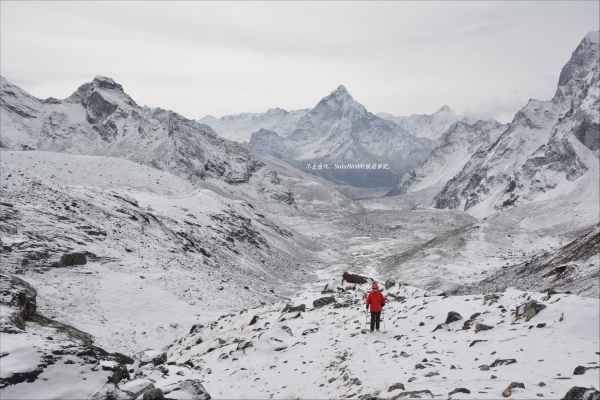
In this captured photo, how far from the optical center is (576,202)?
195625mm

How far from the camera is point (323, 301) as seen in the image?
25.6 meters

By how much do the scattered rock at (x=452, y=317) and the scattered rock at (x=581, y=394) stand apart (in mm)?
7400

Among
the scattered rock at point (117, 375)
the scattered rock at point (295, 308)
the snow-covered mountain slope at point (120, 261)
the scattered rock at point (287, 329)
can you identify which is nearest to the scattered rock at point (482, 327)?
the scattered rock at point (287, 329)

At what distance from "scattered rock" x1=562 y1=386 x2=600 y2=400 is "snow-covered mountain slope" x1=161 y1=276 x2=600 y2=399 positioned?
1.08 ft

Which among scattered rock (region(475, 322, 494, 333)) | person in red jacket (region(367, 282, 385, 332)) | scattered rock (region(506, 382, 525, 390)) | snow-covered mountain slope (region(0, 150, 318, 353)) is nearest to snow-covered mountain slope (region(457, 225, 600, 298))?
scattered rock (region(475, 322, 494, 333))

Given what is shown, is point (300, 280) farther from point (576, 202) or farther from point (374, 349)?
point (576, 202)

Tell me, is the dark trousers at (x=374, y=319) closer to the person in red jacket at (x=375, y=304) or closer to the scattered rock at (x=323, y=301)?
the person in red jacket at (x=375, y=304)

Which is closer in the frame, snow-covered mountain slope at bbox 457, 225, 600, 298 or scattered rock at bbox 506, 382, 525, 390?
scattered rock at bbox 506, 382, 525, 390

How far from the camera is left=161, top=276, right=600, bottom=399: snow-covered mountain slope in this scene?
34.1ft

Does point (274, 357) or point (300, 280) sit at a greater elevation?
point (274, 357)

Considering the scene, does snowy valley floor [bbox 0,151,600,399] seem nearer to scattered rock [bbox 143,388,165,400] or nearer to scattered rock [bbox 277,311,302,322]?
scattered rock [bbox 277,311,302,322]

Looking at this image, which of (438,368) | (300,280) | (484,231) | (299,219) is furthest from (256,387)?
(299,219)

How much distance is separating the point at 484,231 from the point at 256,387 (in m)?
92.5

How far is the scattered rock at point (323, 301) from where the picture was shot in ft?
83.0
